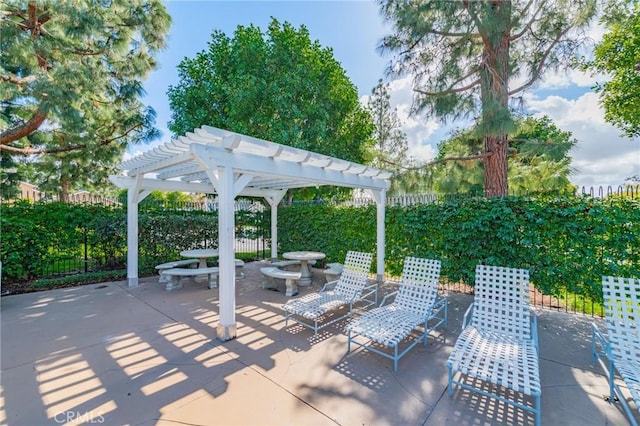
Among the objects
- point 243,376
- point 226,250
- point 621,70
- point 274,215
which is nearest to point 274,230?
A: point 274,215

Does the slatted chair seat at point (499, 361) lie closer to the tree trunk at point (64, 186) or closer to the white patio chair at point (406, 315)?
the white patio chair at point (406, 315)

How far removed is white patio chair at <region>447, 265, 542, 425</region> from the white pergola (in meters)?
3.12

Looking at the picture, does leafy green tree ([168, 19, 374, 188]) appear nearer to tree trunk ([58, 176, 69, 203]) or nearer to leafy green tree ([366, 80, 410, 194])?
leafy green tree ([366, 80, 410, 194])

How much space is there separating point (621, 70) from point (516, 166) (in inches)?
336

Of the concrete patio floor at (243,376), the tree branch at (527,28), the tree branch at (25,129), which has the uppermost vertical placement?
the tree branch at (527,28)

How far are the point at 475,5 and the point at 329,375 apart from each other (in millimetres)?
7206

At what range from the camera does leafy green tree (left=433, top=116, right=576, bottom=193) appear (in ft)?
19.9

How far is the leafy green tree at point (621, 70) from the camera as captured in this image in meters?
10.2

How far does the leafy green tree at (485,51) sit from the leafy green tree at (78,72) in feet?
23.8

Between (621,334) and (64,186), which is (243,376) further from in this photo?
(64,186)

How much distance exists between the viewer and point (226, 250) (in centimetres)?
413

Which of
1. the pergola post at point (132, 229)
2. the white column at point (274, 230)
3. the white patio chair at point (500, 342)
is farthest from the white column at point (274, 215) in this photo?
the white patio chair at point (500, 342)

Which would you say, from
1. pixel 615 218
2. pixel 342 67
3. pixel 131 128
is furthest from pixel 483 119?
pixel 131 128

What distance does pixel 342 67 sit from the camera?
38.4 ft
